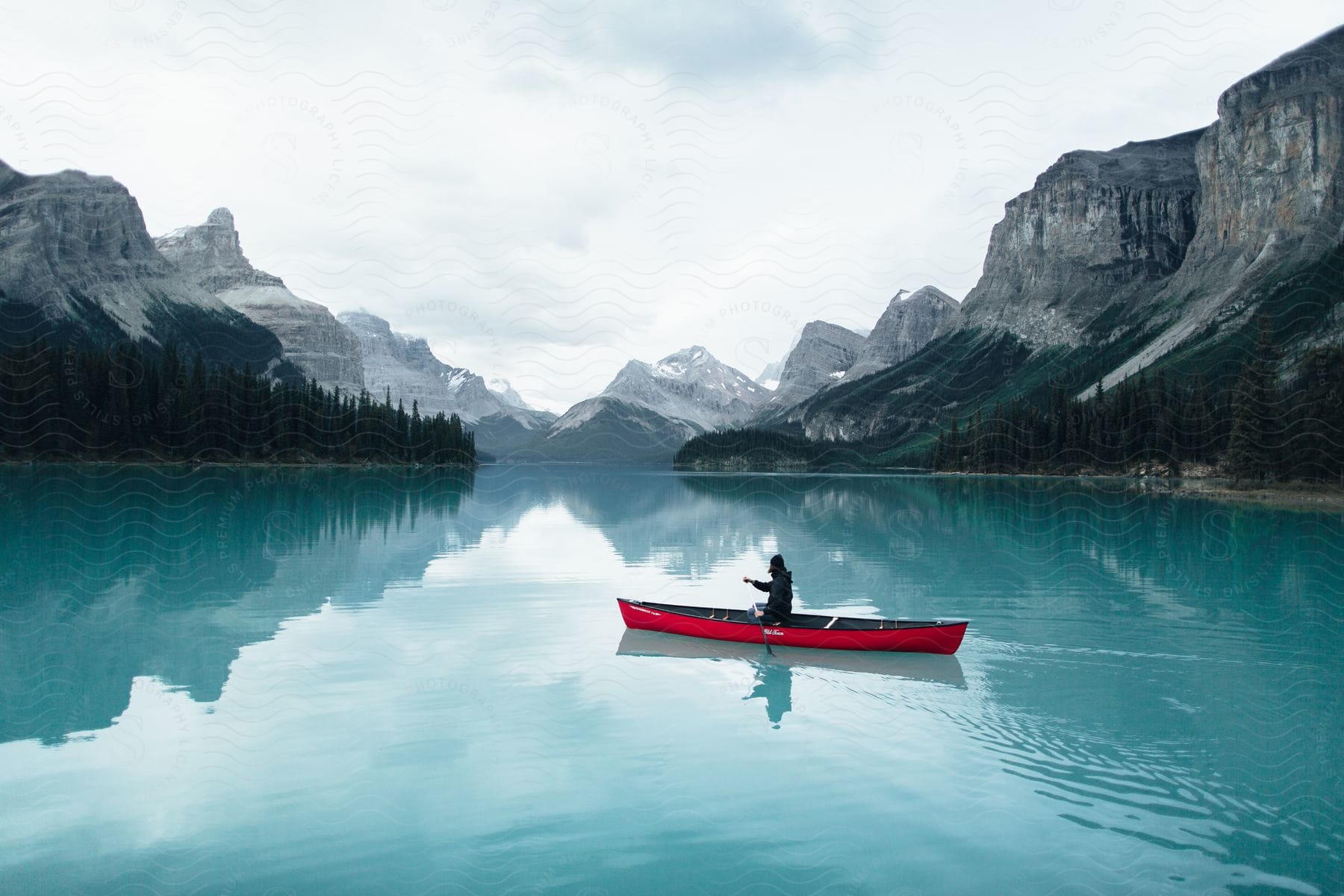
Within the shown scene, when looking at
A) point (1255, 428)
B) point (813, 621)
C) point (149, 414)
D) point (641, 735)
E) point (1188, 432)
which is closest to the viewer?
point (641, 735)

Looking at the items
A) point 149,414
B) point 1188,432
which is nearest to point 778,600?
point 1188,432

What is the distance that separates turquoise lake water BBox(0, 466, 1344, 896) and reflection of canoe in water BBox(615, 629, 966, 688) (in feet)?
0.50

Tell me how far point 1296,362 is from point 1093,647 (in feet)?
492

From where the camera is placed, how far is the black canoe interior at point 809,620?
19.1 meters

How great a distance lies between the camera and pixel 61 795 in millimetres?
10922

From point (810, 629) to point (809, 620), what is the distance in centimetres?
98

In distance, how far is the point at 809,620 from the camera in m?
20.1

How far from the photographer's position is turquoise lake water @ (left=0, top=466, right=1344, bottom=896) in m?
9.50

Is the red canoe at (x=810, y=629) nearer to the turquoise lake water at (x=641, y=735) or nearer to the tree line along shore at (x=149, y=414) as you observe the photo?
the turquoise lake water at (x=641, y=735)

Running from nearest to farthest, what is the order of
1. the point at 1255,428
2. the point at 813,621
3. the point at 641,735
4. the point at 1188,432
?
the point at 641,735 → the point at 813,621 → the point at 1255,428 → the point at 1188,432

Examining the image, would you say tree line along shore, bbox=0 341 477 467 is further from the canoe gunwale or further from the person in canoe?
the person in canoe

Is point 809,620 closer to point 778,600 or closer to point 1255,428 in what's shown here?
point 778,600

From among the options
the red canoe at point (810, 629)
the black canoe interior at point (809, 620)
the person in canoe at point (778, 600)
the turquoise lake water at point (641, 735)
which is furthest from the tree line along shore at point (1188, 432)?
the person in canoe at point (778, 600)

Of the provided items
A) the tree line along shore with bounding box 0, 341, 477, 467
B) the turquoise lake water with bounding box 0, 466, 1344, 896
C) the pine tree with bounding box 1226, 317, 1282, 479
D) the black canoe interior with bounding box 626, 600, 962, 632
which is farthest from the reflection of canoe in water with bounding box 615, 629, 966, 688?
the tree line along shore with bounding box 0, 341, 477, 467
